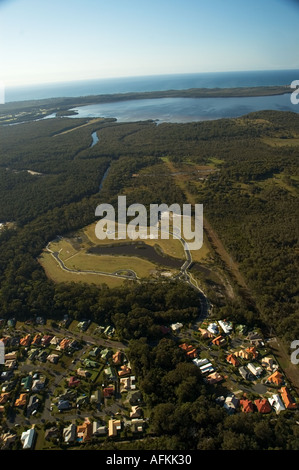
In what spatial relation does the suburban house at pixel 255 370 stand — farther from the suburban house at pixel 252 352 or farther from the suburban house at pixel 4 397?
the suburban house at pixel 4 397

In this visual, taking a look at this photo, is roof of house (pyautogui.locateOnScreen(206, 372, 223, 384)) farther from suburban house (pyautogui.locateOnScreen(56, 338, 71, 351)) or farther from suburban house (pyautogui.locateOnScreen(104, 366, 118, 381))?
suburban house (pyautogui.locateOnScreen(56, 338, 71, 351))

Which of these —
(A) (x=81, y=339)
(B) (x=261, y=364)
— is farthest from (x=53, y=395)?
(B) (x=261, y=364)

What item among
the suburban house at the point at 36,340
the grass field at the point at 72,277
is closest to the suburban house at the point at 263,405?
the grass field at the point at 72,277

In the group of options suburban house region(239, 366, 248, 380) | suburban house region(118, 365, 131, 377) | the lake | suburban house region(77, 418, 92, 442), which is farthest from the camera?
the lake

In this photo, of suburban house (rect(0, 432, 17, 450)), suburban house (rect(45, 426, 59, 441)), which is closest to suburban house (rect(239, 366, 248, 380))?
suburban house (rect(45, 426, 59, 441))

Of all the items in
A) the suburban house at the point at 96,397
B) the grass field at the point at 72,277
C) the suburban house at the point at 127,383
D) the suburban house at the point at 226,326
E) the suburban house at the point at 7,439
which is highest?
the grass field at the point at 72,277
